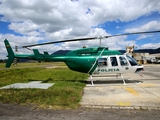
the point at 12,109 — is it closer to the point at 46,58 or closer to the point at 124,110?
the point at 124,110

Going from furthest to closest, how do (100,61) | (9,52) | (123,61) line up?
(9,52)
(123,61)
(100,61)

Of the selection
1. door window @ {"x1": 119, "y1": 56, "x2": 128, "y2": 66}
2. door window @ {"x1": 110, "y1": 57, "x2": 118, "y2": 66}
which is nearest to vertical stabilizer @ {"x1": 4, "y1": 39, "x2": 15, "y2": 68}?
door window @ {"x1": 110, "y1": 57, "x2": 118, "y2": 66}

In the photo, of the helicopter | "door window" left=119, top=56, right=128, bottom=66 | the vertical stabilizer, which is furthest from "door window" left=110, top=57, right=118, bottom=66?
the vertical stabilizer

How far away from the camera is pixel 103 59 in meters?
11.1

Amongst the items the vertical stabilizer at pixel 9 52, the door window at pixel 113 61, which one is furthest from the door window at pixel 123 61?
the vertical stabilizer at pixel 9 52

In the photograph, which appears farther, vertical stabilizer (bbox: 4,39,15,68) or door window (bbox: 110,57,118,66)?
vertical stabilizer (bbox: 4,39,15,68)

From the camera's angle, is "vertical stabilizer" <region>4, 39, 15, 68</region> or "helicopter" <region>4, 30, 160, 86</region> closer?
"helicopter" <region>4, 30, 160, 86</region>

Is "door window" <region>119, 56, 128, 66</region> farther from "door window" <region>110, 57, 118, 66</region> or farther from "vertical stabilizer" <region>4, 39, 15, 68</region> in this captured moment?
"vertical stabilizer" <region>4, 39, 15, 68</region>

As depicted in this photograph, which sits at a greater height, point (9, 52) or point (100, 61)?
point (9, 52)

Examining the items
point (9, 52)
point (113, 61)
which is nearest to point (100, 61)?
point (113, 61)

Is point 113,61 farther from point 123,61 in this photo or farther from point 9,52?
point 9,52

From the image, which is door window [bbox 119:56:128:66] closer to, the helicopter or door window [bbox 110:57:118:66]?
the helicopter

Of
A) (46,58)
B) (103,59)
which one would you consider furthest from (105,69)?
(46,58)

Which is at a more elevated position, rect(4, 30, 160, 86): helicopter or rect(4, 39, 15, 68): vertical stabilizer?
rect(4, 39, 15, 68): vertical stabilizer
